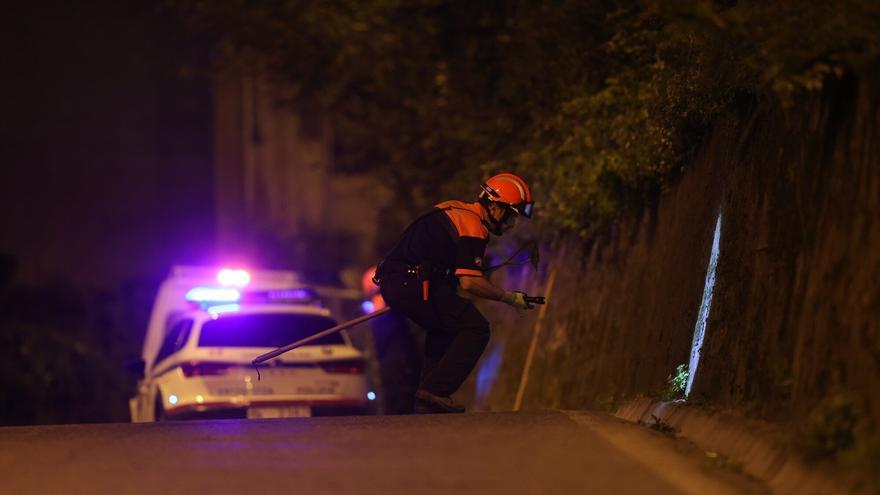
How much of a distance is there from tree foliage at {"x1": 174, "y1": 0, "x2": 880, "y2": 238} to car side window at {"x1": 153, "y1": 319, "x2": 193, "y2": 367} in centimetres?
346

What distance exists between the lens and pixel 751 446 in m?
7.08

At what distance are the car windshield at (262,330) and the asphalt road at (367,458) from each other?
3.50m

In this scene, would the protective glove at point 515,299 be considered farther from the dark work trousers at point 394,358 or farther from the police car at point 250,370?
the dark work trousers at point 394,358

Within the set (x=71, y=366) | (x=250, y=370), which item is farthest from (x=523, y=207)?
(x=71, y=366)

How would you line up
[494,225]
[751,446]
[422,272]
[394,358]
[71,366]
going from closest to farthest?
[751,446] → [422,272] → [494,225] → [394,358] → [71,366]

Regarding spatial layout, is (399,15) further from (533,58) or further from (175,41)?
(175,41)

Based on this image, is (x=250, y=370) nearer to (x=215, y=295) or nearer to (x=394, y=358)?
(x=215, y=295)

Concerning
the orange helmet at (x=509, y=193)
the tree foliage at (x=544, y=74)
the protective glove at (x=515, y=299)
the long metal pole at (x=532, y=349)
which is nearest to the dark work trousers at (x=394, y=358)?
the long metal pole at (x=532, y=349)

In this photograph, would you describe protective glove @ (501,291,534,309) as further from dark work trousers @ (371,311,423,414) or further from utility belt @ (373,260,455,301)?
dark work trousers @ (371,311,423,414)

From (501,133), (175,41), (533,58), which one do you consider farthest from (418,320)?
(175,41)

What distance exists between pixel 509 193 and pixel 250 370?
3529 millimetres

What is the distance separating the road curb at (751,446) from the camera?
634 cm

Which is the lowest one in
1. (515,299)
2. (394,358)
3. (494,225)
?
(394,358)

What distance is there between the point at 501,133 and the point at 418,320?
6.43 meters
